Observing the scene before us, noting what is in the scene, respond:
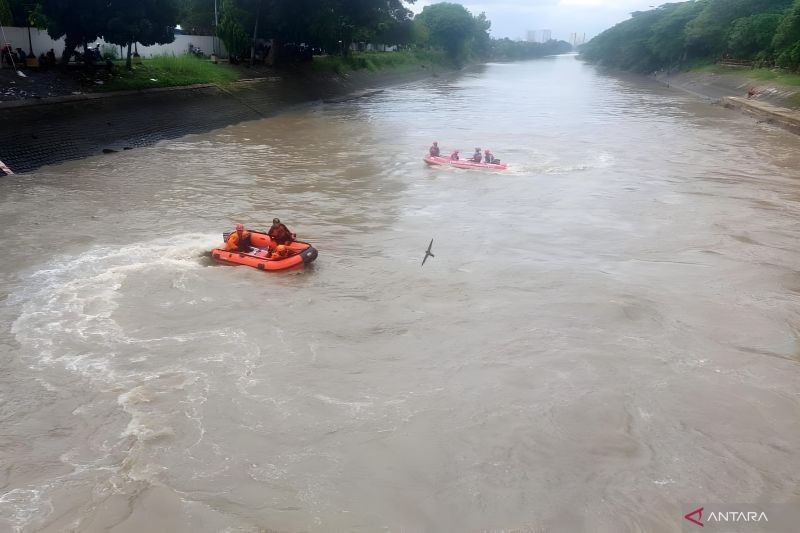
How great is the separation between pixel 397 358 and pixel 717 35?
6742cm

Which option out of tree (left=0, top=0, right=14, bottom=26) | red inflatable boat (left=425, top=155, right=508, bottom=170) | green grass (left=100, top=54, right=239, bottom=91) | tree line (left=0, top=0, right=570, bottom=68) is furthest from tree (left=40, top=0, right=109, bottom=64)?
red inflatable boat (left=425, top=155, right=508, bottom=170)

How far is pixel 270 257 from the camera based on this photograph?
1249cm

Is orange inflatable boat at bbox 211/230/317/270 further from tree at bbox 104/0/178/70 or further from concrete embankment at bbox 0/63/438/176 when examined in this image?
tree at bbox 104/0/178/70

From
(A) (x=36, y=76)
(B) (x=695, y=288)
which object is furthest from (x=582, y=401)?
(A) (x=36, y=76)

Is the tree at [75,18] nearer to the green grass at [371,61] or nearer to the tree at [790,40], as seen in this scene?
the green grass at [371,61]

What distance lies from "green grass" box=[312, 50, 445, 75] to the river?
108ft

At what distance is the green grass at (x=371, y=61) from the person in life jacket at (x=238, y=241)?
36.8m

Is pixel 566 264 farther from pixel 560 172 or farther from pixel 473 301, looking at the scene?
pixel 560 172

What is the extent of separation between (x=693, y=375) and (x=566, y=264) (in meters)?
4.62

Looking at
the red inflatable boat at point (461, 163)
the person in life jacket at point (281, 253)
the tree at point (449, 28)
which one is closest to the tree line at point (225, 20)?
the red inflatable boat at point (461, 163)

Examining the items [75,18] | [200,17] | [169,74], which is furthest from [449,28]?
[75,18]

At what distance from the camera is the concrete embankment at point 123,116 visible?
2138 centimetres

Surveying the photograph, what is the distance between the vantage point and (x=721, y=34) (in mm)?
63312

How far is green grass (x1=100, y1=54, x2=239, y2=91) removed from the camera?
94.4ft
